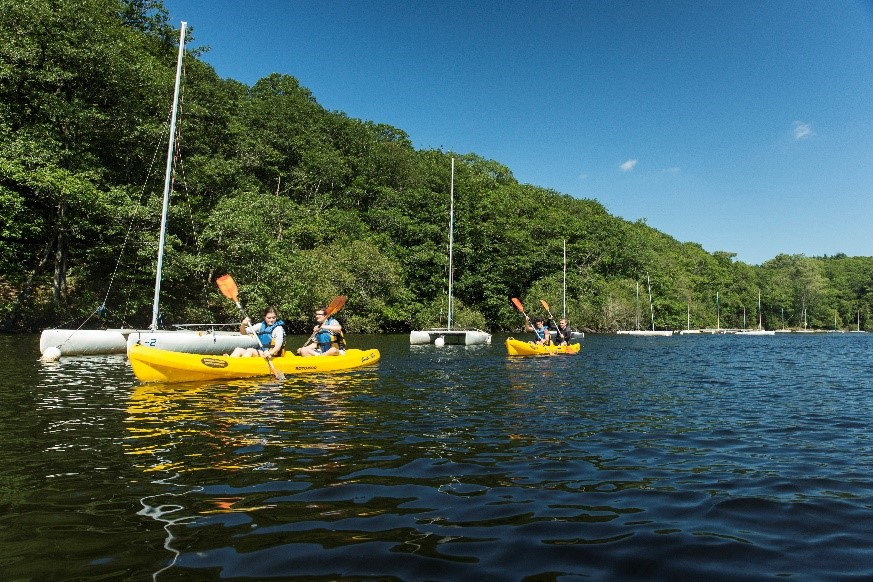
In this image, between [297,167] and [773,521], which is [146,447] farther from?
[297,167]

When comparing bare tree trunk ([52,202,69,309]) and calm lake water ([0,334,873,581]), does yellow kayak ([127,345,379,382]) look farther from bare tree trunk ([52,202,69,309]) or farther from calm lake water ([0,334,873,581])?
bare tree trunk ([52,202,69,309])

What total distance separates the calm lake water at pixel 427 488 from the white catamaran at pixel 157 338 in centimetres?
642

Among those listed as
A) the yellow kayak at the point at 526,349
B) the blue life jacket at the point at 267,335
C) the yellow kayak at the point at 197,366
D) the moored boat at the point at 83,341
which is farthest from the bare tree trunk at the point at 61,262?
the yellow kayak at the point at 526,349

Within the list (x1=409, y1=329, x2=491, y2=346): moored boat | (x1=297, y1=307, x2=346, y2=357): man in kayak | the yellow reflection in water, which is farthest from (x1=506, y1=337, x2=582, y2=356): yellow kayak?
the yellow reflection in water

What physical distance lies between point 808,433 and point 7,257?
30360mm

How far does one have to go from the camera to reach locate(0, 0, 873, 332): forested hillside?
25.9 meters

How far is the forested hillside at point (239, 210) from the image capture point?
25.9 m

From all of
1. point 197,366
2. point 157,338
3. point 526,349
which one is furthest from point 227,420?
point 526,349

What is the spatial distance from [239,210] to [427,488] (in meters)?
28.4

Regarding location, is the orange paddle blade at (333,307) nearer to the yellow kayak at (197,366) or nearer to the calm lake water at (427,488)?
the yellow kayak at (197,366)

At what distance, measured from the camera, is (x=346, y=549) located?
10.8ft

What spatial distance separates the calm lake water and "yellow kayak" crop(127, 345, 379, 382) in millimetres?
1106

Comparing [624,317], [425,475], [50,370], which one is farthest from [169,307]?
[624,317]

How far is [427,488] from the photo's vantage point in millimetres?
4629
